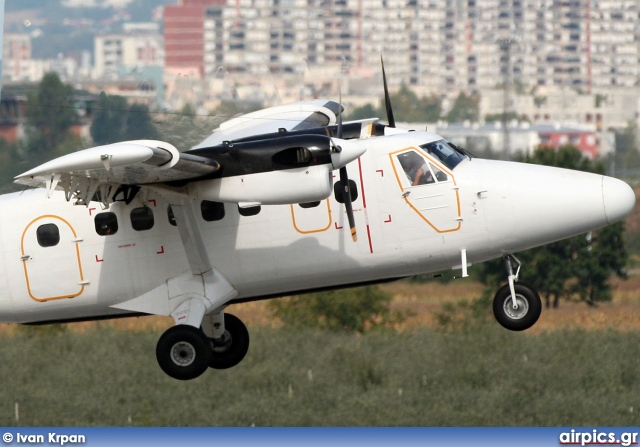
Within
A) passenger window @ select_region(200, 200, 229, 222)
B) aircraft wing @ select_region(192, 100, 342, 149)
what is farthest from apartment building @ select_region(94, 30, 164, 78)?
passenger window @ select_region(200, 200, 229, 222)

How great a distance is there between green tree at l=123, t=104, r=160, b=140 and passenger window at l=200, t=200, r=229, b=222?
195 cm

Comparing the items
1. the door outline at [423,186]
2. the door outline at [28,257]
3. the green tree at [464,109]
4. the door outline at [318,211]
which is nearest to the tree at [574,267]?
the green tree at [464,109]

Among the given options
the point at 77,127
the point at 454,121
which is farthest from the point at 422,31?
the point at 77,127

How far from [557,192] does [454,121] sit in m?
56.7

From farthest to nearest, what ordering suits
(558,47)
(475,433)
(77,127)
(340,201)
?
(558,47) → (475,433) → (77,127) → (340,201)

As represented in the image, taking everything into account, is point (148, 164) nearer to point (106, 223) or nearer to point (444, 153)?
point (106, 223)

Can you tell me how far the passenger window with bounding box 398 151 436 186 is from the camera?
47.0ft

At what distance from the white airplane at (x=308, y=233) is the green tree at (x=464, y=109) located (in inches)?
2188

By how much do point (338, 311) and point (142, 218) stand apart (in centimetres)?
2767

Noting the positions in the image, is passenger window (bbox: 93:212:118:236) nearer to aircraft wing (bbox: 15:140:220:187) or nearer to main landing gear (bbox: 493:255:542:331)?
aircraft wing (bbox: 15:140:220:187)

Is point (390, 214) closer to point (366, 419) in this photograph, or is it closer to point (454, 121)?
point (366, 419)

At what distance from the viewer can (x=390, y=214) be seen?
47.0 ft

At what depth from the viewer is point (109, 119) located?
20906 millimetres

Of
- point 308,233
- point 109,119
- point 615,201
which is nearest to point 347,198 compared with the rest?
point 308,233
